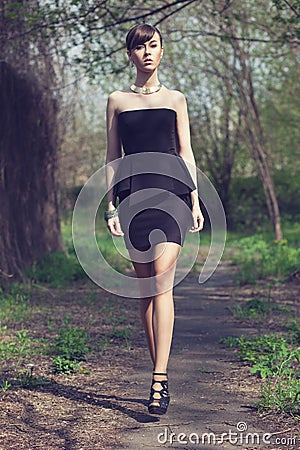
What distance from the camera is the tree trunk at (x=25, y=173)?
32.3ft

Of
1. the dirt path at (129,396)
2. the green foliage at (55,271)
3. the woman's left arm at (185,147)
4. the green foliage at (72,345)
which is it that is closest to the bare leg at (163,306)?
the woman's left arm at (185,147)

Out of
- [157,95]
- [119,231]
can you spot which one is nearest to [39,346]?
[119,231]

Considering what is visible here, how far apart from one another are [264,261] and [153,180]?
852cm

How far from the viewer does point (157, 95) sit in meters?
4.49

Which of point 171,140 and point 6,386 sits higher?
point 171,140

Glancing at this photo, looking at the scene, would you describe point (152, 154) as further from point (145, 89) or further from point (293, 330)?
point (293, 330)

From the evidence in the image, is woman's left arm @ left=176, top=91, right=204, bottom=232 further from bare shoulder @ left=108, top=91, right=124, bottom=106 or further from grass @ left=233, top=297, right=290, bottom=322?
grass @ left=233, top=297, right=290, bottom=322

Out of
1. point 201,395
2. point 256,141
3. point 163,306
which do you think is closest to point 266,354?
point 201,395

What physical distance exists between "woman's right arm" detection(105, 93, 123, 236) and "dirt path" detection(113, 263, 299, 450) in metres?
1.06

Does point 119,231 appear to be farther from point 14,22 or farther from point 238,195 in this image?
point 238,195

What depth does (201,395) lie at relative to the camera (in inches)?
195

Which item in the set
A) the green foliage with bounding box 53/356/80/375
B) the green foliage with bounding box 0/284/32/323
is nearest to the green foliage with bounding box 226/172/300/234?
the green foliage with bounding box 0/284/32/323

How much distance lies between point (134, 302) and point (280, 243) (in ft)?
24.6

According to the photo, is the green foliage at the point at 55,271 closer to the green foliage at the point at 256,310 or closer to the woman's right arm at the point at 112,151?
the green foliage at the point at 256,310
